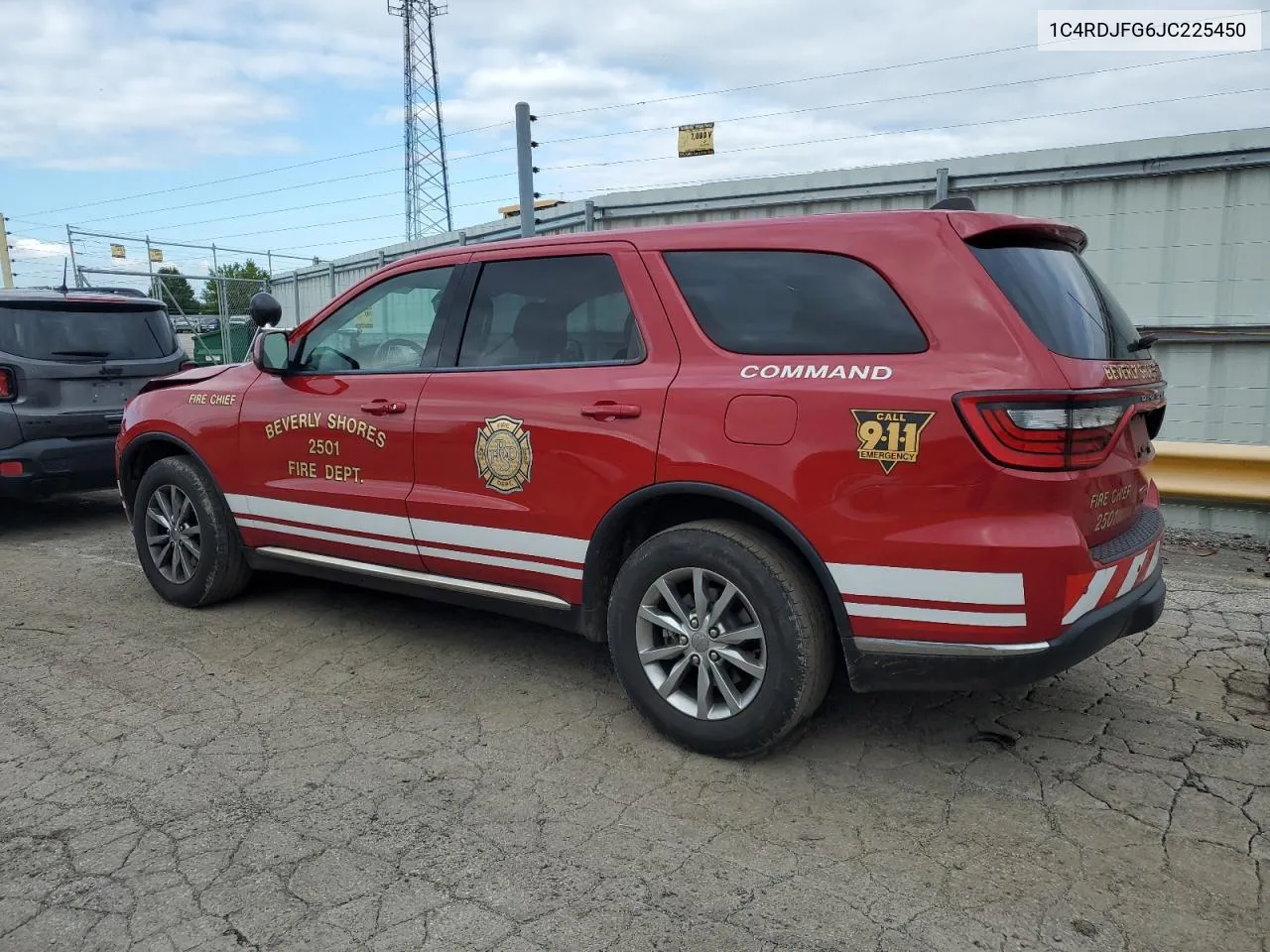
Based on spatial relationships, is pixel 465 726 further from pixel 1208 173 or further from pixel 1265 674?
pixel 1208 173

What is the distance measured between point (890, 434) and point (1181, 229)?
211 inches

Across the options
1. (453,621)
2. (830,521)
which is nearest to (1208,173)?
(830,521)

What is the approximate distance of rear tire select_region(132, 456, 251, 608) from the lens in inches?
188

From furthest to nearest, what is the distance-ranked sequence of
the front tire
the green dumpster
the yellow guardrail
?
the green dumpster → the yellow guardrail → the front tire

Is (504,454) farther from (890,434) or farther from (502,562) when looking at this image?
(890,434)

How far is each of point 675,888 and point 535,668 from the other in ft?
5.56

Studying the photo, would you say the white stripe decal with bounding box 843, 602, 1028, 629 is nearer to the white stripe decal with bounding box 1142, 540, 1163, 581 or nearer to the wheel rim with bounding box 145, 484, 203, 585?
the white stripe decal with bounding box 1142, 540, 1163, 581

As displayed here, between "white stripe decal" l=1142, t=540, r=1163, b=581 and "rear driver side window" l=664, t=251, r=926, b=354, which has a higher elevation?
"rear driver side window" l=664, t=251, r=926, b=354

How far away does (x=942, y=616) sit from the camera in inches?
108

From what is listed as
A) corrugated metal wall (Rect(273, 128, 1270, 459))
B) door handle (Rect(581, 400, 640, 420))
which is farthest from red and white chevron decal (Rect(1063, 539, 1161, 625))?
corrugated metal wall (Rect(273, 128, 1270, 459))

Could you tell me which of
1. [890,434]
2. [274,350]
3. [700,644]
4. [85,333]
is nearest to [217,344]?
[85,333]

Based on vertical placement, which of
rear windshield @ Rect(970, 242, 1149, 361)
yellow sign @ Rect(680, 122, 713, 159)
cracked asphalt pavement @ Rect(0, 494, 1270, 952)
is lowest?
cracked asphalt pavement @ Rect(0, 494, 1270, 952)

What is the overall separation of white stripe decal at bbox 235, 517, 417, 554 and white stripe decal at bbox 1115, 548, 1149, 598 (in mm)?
2629

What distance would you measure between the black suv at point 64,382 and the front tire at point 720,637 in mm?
5205
